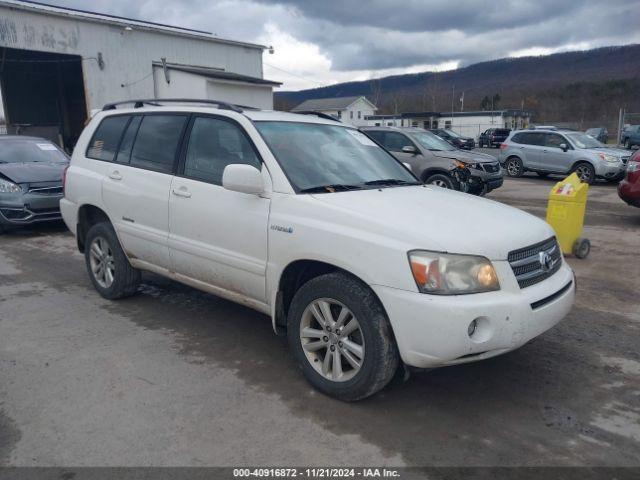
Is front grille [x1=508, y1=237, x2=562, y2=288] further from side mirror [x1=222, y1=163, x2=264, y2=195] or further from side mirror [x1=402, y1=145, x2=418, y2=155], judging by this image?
side mirror [x1=402, y1=145, x2=418, y2=155]

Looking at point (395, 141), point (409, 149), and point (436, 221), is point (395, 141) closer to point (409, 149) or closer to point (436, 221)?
point (409, 149)

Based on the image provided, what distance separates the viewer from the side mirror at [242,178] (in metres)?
3.62

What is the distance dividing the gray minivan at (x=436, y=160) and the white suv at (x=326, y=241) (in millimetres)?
6986

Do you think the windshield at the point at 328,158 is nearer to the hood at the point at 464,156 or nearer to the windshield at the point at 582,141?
the hood at the point at 464,156

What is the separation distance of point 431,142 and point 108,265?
29.6 feet

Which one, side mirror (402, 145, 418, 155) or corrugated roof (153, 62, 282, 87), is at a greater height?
corrugated roof (153, 62, 282, 87)

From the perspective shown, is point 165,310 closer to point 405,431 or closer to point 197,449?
point 197,449

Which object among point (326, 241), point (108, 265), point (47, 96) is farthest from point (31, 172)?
point (47, 96)

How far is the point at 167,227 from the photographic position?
14.8 feet

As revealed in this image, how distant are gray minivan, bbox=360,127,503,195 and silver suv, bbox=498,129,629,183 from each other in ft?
15.7

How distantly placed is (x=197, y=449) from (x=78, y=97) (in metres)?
31.9

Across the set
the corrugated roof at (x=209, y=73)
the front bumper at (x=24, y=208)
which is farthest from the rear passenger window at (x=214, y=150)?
the corrugated roof at (x=209, y=73)

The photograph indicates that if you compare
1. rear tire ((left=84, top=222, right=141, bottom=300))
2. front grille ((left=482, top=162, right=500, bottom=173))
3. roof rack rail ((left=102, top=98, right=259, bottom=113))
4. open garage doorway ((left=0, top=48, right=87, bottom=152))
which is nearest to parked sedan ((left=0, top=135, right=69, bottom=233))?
rear tire ((left=84, top=222, right=141, bottom=300))

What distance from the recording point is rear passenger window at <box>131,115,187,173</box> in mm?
4602
